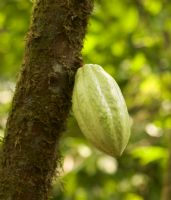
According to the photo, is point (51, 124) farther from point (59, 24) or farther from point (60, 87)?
point (59, 24)

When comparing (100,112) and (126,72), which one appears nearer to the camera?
(100,112)

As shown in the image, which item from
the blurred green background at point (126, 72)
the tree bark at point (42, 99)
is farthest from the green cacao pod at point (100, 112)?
the blurred green background at point (126, 72)

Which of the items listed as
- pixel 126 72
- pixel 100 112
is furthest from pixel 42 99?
pixel 126 72

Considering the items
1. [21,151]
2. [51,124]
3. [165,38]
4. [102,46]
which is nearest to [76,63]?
[51,124]

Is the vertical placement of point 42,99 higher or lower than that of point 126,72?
higher

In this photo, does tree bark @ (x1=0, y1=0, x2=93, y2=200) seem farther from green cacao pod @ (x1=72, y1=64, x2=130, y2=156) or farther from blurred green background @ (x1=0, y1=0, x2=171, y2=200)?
blurred green background @ (x1=0, y1=0, x2=171, y2=200)

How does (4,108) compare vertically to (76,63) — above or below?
below

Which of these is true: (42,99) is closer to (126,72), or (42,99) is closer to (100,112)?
(100,112)
